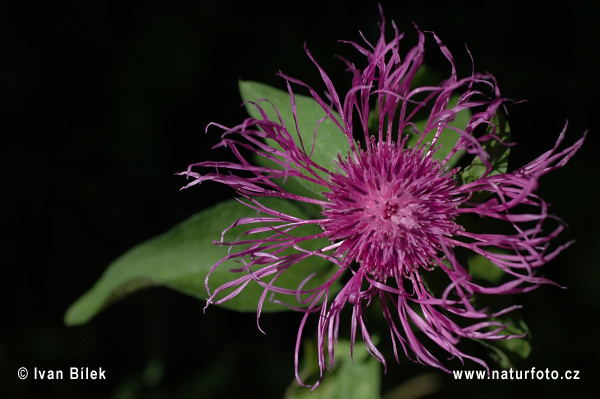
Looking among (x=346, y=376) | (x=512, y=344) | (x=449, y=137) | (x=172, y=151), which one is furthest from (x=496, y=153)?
(x=172, y=151)

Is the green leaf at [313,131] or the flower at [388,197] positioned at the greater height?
the green leaf at [313,131]

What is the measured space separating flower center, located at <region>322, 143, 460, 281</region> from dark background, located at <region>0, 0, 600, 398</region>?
0.73 m

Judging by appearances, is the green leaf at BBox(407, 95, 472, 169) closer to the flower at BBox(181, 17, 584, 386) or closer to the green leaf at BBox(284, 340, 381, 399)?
the flower at BBox(181, 17, 584, 386)

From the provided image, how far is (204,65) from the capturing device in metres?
2.28

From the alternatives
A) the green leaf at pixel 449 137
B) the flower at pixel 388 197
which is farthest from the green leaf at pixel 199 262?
the green leaf at pixel 449 137

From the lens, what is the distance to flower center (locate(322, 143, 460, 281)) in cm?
141

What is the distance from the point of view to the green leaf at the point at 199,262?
158 cm

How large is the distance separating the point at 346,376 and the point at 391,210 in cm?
53

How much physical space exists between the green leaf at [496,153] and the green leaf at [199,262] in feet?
1.41

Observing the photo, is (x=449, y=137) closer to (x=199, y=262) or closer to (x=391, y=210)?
(x=391, y=210)

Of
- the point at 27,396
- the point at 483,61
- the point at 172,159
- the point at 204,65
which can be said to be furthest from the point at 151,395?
the point at 483,61

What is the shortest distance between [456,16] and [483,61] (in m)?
0.19

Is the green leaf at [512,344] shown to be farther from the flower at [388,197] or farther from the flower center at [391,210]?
the flower center at [391,210]

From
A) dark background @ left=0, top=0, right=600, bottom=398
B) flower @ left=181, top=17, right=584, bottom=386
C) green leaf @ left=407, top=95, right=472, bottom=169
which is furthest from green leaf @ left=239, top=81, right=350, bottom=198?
dark background @ left=0, top=0, right=600, bottom=398
